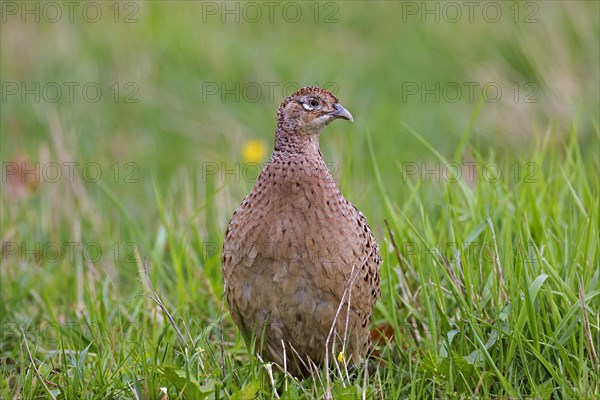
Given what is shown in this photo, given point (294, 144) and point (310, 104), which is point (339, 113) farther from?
point (294, 144)

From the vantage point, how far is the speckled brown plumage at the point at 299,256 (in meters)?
3.84

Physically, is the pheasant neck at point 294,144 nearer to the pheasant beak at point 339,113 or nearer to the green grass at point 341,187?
the pheasant beak at point 339,113

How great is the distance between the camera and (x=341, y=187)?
5.06 metres

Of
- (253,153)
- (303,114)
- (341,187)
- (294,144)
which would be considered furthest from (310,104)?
(253,153)

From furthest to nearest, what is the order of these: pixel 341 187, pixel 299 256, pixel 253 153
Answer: pixel 253 153, pixel 341 187, pixel 299 256

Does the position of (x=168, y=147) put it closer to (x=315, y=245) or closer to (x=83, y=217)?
(x=83, y=217)

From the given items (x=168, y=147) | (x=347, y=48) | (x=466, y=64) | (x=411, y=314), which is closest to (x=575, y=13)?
(x=466, y=64)

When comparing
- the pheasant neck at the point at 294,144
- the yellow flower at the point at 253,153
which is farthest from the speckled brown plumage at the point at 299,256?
the yellow flower at the point at 253,153

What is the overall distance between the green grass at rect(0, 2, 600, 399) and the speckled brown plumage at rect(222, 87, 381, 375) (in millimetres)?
152

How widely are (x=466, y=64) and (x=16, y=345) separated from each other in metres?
5.25

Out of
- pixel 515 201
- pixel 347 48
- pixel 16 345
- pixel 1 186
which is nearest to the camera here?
pixel 16 345

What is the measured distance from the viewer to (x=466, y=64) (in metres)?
8.56

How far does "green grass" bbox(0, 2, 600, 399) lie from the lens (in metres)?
3.81

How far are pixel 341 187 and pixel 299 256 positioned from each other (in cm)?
128
